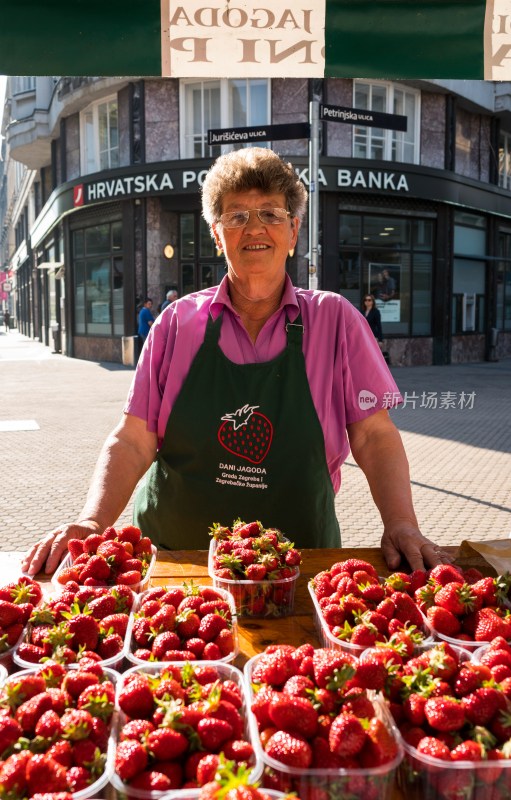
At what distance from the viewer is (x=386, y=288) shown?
2142 centimetres

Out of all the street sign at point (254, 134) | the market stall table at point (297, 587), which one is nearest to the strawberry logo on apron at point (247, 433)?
the market stall table at point (297, 587)

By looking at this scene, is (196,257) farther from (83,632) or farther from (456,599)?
(83,632)

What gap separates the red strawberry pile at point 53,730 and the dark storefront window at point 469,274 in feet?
74.8

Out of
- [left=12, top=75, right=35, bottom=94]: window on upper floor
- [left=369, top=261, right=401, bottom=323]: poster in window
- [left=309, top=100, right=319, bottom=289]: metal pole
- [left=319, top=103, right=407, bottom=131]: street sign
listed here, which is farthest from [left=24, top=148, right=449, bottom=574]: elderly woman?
[left=12, top=75, right=35, bottom=94]: window on upper floor

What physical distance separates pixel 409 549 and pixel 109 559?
3.18 ft

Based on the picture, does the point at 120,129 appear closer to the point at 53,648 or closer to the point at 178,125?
the point at 178,125

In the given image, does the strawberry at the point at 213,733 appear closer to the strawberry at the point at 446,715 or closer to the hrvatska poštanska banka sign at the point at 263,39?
the strawberry at the point at 446,715

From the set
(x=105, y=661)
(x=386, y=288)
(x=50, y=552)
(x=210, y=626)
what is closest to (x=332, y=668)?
(x=210, y=626)

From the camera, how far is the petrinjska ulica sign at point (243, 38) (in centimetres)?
255

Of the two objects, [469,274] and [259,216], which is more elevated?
[469,274]

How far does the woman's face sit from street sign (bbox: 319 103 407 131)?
24.8 feet

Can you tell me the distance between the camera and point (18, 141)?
27.7 metres

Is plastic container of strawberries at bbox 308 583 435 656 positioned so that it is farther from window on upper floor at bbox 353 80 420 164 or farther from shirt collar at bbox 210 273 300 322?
window on upper floor at bbox 353 80 420 164

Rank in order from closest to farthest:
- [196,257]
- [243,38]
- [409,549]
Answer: [409,549] < [243,38] < [196,257]
